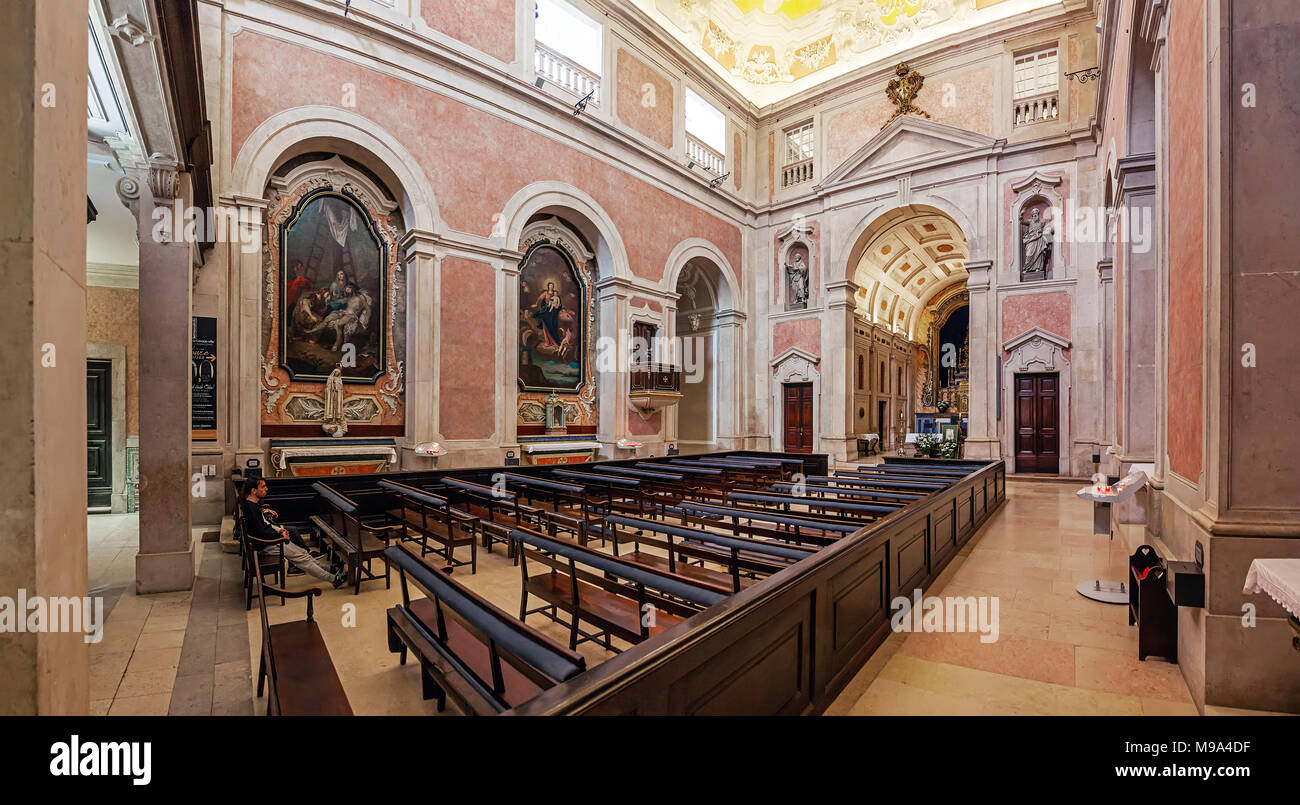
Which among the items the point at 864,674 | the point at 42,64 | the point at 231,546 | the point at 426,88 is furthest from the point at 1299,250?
the point at 426,88

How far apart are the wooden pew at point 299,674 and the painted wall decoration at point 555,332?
9266mm

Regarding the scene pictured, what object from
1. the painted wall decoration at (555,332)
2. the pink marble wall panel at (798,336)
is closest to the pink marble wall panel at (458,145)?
the painted wall decoration at (555,332)

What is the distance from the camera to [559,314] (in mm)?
13039

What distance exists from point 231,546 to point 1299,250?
877 centimetres

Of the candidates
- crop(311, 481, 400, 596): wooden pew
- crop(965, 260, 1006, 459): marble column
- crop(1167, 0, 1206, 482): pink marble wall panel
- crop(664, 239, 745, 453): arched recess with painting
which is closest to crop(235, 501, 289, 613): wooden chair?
crop(311, 481, 400, 596): wooden pew

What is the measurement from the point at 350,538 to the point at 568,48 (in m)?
12.6

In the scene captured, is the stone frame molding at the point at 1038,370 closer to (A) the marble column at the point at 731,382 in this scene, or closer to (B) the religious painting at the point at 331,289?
(A) the marble column at the point at 731,382

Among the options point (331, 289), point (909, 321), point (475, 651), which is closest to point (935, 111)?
point (909, 321)

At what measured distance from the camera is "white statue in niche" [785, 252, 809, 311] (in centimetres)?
Result: 1739

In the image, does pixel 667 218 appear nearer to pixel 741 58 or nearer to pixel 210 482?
pixel 741 58

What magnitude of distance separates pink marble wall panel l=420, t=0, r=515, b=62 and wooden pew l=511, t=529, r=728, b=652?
34.9 ft

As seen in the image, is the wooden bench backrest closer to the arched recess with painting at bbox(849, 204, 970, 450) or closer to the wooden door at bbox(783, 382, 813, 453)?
the wooden door at bbox(783, 382, 813, 453)

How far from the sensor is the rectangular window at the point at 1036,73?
14.4 metres

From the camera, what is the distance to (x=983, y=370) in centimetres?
1453
